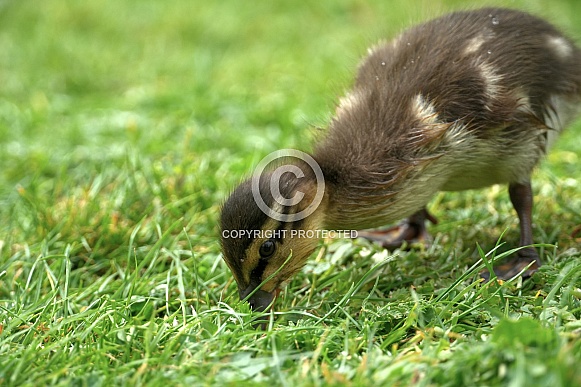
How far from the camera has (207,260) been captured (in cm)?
357

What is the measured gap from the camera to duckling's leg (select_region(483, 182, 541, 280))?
3.29 metres

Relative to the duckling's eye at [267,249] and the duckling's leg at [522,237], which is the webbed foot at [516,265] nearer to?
the duckling's leg at [522,237]

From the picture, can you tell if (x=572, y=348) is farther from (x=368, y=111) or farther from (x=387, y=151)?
(x=368, y=111)

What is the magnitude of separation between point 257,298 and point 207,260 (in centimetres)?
61

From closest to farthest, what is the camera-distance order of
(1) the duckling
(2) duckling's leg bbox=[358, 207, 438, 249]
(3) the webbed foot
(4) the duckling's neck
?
(1) the duckling < (4) the duckling's neck < (3) the webbed foot < (2) duckling's leg bbox=[358, 207, 438, 249]

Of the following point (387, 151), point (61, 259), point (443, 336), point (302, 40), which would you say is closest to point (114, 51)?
point (302, 40)

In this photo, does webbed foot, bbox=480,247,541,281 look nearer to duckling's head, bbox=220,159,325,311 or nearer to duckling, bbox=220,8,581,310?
duckling, bbox=220,8,581,310

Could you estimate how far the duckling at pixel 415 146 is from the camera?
9.86ft
